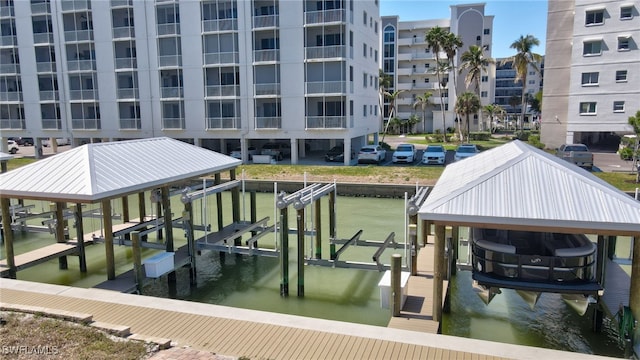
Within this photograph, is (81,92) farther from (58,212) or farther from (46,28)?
(58,212)

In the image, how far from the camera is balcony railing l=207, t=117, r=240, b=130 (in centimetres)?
4072

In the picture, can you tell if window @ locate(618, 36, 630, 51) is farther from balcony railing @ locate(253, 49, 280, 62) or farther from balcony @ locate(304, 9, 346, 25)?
balcony railing @ locate(253, 49, 280, 62)

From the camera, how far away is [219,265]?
709 inches

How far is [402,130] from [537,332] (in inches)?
2604

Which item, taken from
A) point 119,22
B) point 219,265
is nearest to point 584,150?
point 219,265

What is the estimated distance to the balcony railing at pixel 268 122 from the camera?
39.9 m

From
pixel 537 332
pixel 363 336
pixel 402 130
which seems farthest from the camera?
pixel 402 130

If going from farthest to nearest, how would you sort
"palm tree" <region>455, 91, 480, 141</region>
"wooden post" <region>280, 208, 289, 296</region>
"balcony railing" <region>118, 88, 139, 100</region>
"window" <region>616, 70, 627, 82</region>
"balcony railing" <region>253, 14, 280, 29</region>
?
"palm tree" <region>455, 91, 480, 141</region> < "balcony railing" <region>118, 88, 139, 100</region> < "window" <region>616, 70, 627, 82</region> < "balcony railing" <region>253, 14, 280, 29</region> < "wooden post" <region>280, 208, 289, 296</region>

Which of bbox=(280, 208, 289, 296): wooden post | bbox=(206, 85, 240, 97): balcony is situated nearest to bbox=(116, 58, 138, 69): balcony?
bbox=(206, 85, 240, 97): balcony

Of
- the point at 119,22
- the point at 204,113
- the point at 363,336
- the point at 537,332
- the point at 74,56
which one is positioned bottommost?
the point at 537,332

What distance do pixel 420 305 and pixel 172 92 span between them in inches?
1409

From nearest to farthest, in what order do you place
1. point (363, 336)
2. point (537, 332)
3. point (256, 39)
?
point (363, 336), point (537, 332), point (256, 39)

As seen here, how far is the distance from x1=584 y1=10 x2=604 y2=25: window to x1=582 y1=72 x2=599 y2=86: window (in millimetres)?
4355

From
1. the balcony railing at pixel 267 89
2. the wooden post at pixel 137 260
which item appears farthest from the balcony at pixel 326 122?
the wooden post at pixel 137 260
